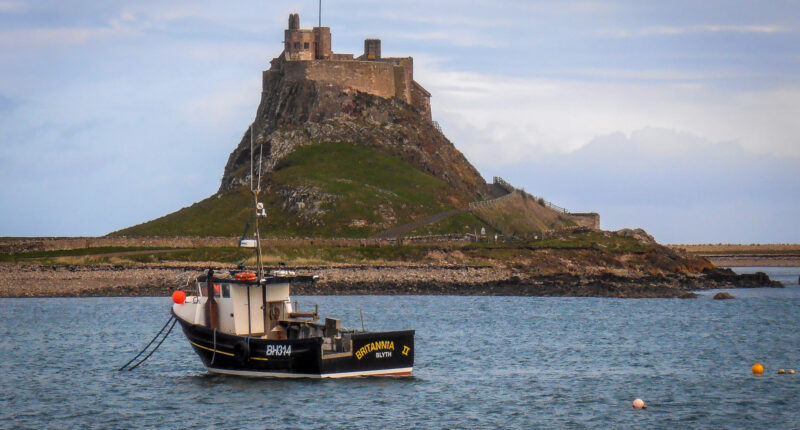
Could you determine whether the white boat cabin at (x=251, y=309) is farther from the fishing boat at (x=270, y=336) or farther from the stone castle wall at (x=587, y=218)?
the stone castle wall at (x=587, y=218)

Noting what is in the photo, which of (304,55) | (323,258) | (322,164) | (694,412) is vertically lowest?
(694,412)

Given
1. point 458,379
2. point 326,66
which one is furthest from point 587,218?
point 458,379

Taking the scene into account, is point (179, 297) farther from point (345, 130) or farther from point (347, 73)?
point (347, 73)

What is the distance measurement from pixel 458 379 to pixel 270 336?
7602 mm

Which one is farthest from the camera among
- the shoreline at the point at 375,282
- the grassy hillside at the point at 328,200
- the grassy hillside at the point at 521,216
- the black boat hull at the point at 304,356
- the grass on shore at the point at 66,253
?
the grassy hillside at the point at 521,216

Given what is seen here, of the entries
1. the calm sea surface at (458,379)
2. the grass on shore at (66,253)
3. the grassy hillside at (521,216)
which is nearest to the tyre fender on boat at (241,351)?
the calm sea surface at (458,379)

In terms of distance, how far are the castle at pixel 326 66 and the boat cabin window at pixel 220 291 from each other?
98122 mm

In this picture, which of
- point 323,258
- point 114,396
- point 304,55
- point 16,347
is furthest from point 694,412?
point 304,55

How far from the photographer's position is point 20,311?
75125mm

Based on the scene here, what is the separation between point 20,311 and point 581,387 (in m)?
45.4

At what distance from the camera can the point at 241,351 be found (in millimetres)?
42094

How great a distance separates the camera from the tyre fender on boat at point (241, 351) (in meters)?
42.0

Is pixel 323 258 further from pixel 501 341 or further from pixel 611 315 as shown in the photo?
pixel 501 341

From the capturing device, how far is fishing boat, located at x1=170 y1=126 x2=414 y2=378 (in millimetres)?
41531
